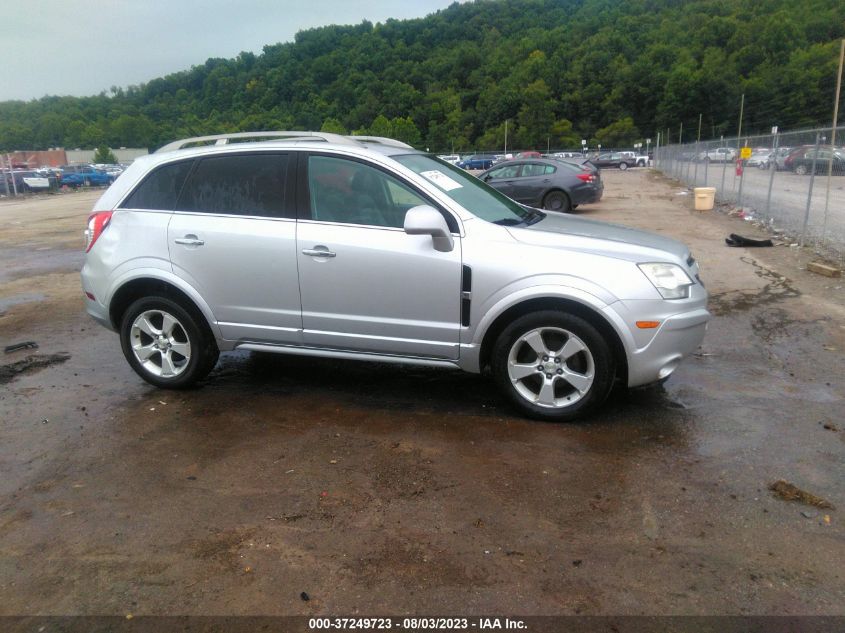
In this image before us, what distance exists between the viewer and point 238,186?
499 centimetres

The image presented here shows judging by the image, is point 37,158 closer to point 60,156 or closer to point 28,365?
point 60,156

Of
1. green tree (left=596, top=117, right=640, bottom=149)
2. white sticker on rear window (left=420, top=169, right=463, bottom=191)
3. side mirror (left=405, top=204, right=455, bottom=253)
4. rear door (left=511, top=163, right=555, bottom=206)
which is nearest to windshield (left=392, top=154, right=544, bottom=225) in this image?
white sticker on rear window (left=420, top=169, right=463, bottom=191)

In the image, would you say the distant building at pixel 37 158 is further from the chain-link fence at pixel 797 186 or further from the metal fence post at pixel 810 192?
the metal fence post at pixel 810 192

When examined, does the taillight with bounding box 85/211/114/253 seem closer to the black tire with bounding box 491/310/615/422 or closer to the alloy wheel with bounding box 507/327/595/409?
the black tire with bounding box 491/310/615/422

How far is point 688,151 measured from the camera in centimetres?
2845

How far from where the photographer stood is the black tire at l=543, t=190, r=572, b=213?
1778 centimetres

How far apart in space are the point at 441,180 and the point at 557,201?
44.7 ft

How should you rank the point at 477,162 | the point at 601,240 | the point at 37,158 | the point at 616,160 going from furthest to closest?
1. the point at 37,158
2. the point at 477,162
3. the point at 616,160
4. the point at 601,240

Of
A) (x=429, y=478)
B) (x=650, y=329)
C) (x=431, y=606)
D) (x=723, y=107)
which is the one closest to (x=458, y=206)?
(x=650, y=329)

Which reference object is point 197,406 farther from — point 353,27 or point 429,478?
Result: point 353,27

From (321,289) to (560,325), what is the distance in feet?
5.44

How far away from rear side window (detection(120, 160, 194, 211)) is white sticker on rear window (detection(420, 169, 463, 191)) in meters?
1.85

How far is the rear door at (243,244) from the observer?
189 inches

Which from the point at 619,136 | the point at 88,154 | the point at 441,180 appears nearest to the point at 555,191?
the point at 441,180
